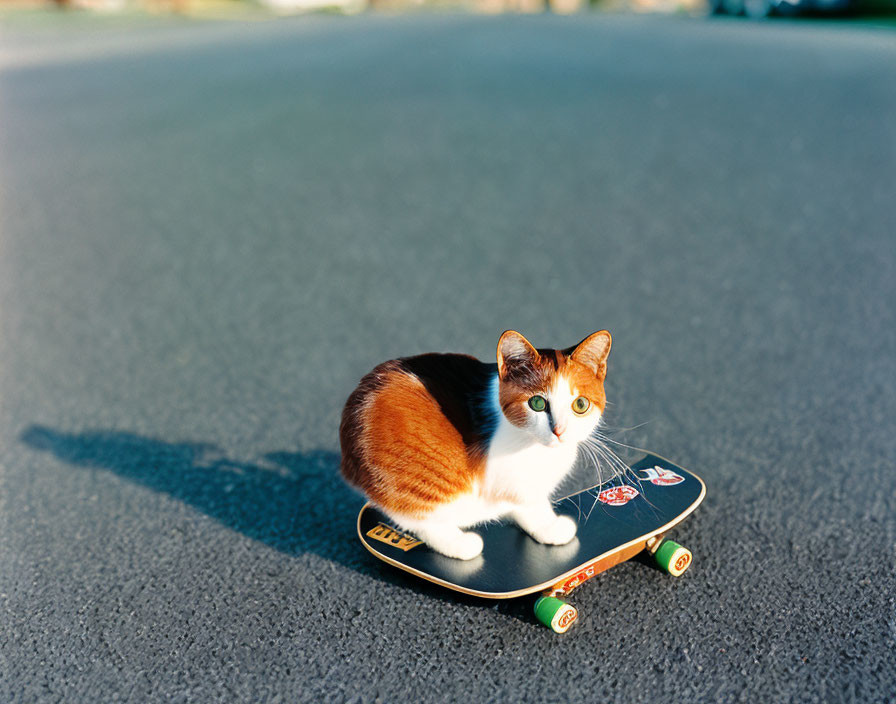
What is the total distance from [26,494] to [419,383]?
3.42ft

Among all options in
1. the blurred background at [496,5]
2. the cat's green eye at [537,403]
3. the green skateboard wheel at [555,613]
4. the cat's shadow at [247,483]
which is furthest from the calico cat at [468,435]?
the blurred background at [496,5]

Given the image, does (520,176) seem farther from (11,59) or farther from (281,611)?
(11,59)

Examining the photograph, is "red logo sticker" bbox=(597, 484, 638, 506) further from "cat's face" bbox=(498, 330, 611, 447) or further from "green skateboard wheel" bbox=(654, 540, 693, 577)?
"cat's face" bbox=(498, 330, 611, 447)

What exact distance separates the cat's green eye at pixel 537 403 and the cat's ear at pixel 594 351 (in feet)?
0.29

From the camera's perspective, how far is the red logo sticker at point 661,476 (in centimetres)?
150

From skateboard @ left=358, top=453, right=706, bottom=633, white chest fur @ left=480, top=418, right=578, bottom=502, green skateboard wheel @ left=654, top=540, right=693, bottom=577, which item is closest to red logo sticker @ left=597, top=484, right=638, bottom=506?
skateboard @ left=358, top=453, right=706, bottom=633

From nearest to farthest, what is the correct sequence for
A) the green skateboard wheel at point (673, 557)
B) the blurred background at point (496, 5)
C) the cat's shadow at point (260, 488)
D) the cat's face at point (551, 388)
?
the cat's face at point (551, 388), the green skateboard wheel at point (673, 557), the cat's shadow at point (260, 488), the blurred background at point (496, 5)

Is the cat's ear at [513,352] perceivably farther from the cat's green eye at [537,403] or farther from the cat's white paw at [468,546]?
the cat's white paw at [468,546]

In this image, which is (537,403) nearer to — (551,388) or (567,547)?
(551,388)

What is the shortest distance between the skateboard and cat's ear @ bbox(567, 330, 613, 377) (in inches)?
12.9

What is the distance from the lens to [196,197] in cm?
349

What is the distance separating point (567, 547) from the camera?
4.37ft

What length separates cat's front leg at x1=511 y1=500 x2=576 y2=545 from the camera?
4.39 feet

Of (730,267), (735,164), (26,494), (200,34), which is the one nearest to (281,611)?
(26,494)
